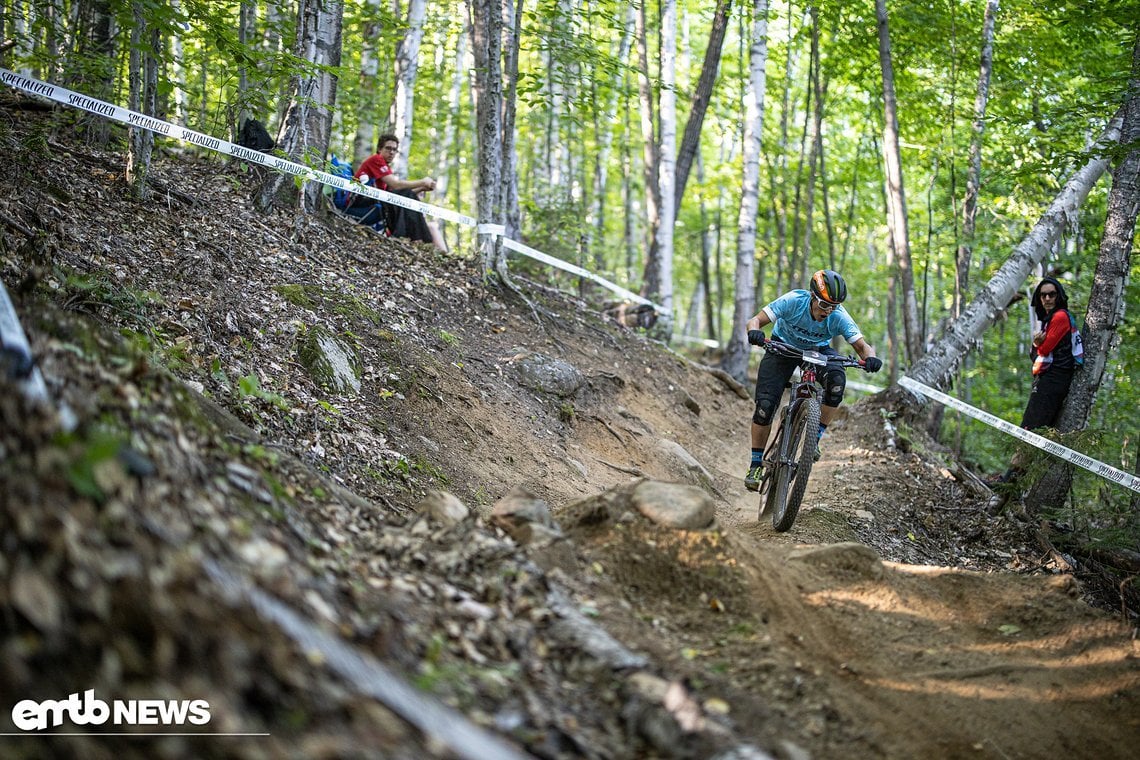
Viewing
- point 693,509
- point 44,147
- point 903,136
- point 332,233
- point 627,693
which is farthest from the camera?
point 903,136

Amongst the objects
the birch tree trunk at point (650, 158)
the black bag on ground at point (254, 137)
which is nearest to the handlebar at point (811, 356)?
the black bag on ground at point (254, 137)

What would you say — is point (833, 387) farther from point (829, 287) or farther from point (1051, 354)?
point (1051, 354)

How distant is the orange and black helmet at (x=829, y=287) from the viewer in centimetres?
670

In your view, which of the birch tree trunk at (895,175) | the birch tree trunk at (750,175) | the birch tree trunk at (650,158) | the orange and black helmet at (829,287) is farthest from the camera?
the birch tree trunk at (650,158)

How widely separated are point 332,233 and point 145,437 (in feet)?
22.3

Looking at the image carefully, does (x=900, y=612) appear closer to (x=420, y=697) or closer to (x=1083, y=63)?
(x=420, y=697)

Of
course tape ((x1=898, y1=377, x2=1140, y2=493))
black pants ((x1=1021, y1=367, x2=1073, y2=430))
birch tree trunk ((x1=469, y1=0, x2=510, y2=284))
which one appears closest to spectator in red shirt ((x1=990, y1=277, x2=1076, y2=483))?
black pants ((x1=1021, y1=367, x2=1073, y2=430))

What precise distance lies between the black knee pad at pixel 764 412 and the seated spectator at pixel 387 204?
580 centimetres

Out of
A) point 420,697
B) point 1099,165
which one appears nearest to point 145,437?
point 420,697

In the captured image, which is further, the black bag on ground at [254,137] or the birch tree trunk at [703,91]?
the birch tree trunk at [703,91]

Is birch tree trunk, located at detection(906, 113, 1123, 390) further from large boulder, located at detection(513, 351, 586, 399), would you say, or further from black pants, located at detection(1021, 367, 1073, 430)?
large boulder, located at detection(513, 351, 586, 399)

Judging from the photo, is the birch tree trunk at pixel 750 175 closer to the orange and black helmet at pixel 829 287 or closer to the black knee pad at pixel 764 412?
the black knee pad at pixel 764 412

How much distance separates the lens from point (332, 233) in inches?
382

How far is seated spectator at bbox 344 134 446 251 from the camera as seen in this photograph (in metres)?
11.3
